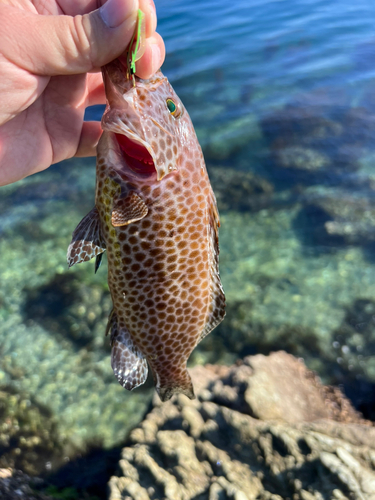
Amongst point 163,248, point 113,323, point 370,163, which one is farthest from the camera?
point 370,163

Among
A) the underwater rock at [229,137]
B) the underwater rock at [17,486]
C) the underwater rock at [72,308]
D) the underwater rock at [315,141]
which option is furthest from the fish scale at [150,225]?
the underwater rock at [229,137]

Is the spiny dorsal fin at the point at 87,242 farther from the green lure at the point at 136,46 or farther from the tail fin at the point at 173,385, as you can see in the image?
the tail fin at the point at 173,385

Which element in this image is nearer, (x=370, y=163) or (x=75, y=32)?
(x=75, y=32)

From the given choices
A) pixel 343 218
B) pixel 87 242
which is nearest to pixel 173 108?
pixel 87 242

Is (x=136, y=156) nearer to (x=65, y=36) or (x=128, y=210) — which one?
(x=128, y=210)

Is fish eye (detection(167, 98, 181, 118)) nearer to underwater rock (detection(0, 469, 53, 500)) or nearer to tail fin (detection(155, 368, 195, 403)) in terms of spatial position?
tail fin (detection(155, 368, 195, 403))

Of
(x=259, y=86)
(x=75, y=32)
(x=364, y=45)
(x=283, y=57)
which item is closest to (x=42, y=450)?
(x=75, y=32)

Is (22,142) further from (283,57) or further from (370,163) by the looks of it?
(283,57)
